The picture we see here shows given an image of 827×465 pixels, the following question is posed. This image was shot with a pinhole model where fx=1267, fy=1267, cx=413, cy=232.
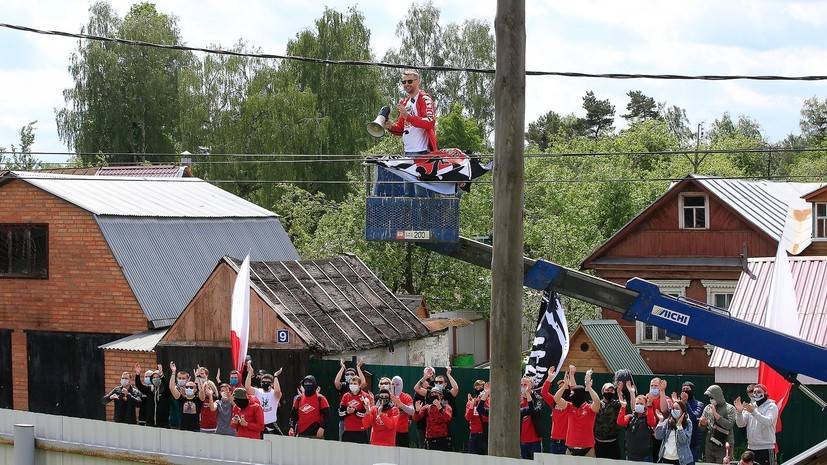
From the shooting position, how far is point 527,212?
56.1 meters

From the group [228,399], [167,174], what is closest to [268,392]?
[228,399]

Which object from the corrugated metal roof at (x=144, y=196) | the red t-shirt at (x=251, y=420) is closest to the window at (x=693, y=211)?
the corrugated metal roof at (x=144, y=196)

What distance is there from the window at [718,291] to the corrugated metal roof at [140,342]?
19.9 meters

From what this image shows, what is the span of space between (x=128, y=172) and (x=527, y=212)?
2150cm

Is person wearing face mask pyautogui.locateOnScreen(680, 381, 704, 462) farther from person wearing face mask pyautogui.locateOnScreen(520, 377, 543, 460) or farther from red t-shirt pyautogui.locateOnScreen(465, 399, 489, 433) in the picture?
red t-shirt pyautogui.locateOnScreen(465, 399, 489, 433)

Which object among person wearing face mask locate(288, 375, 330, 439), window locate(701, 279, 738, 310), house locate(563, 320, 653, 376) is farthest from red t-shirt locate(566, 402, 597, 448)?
window locate(701, 279, 738, 310)

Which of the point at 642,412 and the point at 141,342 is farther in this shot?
the point at 141,342

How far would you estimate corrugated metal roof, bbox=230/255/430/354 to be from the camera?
23.1 metres

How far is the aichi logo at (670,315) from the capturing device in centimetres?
1337

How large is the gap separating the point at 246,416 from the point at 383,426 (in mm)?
1931

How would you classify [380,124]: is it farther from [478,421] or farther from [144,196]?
[144,196]

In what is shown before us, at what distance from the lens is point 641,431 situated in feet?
52.9

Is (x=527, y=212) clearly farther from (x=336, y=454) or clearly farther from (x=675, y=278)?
(x=336, y=454)

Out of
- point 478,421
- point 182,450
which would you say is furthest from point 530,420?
point 182,450
